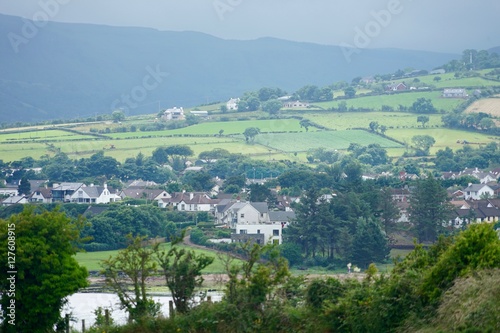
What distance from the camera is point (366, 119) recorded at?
10512 centimetres

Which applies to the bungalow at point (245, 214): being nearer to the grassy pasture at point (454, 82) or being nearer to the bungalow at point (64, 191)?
the bungalow at point (64, 191)

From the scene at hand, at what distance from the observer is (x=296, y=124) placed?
346ft

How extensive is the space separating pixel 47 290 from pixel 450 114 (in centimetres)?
8980

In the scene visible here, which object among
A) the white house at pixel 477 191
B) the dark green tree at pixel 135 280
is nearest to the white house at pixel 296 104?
the white house at pixel 477 191

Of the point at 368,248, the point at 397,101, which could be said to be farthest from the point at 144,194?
the point at 397,101

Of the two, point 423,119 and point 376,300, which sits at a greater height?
point 423,119

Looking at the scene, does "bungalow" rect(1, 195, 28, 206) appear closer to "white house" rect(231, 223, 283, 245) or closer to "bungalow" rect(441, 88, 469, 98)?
"white house" rect(231, 223, 283, 245)

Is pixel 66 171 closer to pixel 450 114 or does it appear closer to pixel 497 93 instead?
pixel 450 114

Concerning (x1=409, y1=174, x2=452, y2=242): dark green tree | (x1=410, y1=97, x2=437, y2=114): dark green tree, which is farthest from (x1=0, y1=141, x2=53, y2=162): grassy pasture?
(x1=409, y1=174, x2=452, y2=242): dark green tree

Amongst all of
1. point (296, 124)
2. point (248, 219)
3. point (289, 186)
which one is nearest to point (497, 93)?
point (296, 124)

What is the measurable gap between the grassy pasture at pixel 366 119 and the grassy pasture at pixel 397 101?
3777mm

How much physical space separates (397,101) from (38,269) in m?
101

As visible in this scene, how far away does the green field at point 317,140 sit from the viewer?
307 feet

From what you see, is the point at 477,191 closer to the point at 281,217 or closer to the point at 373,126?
the point at 281,217
